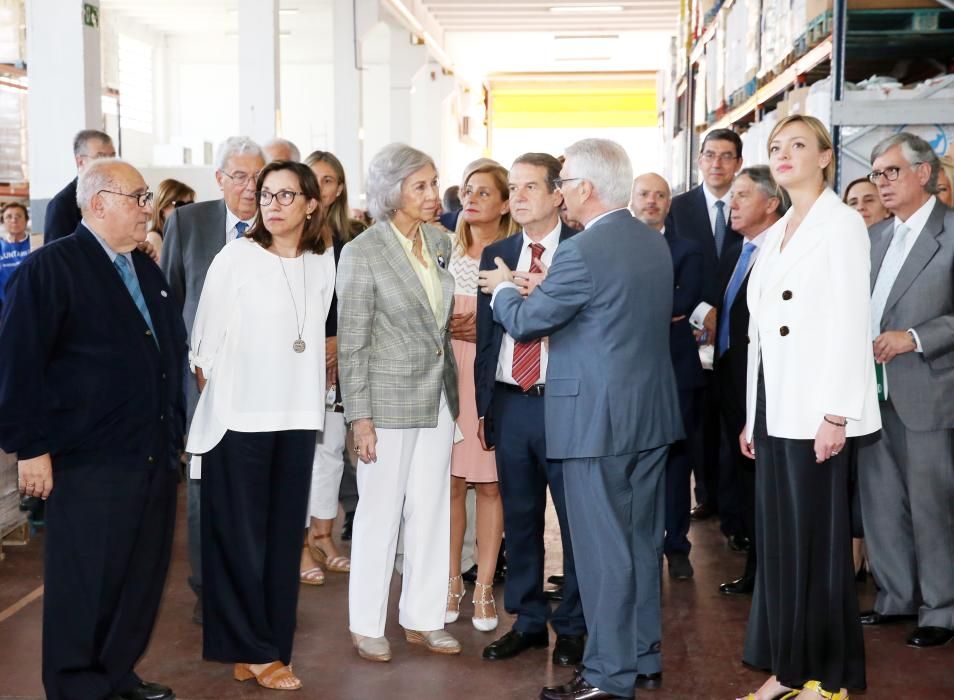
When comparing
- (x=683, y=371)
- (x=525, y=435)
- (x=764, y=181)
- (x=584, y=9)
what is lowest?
(x=525, y=435)

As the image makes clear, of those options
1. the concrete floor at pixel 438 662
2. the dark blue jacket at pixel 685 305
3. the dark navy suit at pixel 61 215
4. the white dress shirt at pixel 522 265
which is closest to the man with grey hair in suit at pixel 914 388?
the concrete floor at pixel 438 662

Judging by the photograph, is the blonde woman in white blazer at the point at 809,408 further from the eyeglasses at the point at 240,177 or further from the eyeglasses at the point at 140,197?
the eyeglasses at the point at 240,177

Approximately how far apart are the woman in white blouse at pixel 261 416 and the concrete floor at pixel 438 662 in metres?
0.24

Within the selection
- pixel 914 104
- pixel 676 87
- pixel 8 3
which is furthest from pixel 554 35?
pixel 914 104

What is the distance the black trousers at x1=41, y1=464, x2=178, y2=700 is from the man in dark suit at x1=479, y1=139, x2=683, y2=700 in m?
1.23

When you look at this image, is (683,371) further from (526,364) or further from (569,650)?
(569,650)

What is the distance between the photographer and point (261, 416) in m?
3.35

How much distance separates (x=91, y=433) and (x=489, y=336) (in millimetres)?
1360

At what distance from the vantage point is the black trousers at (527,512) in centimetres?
366

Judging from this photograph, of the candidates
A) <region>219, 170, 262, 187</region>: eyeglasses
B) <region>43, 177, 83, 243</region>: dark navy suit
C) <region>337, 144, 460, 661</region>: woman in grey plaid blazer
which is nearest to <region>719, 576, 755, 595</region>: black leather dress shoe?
<region>337, 144, 460, 661</region>: woman in grey plaid blazer

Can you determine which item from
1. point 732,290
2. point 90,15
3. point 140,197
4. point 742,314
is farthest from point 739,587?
point 90,15

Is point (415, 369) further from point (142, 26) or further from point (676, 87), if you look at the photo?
point (142, 26)

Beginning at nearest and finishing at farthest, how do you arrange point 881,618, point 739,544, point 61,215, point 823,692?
point 823,692 < point 881,618 < point 61,215 < point 739,544

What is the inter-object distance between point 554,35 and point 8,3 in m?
13.3
